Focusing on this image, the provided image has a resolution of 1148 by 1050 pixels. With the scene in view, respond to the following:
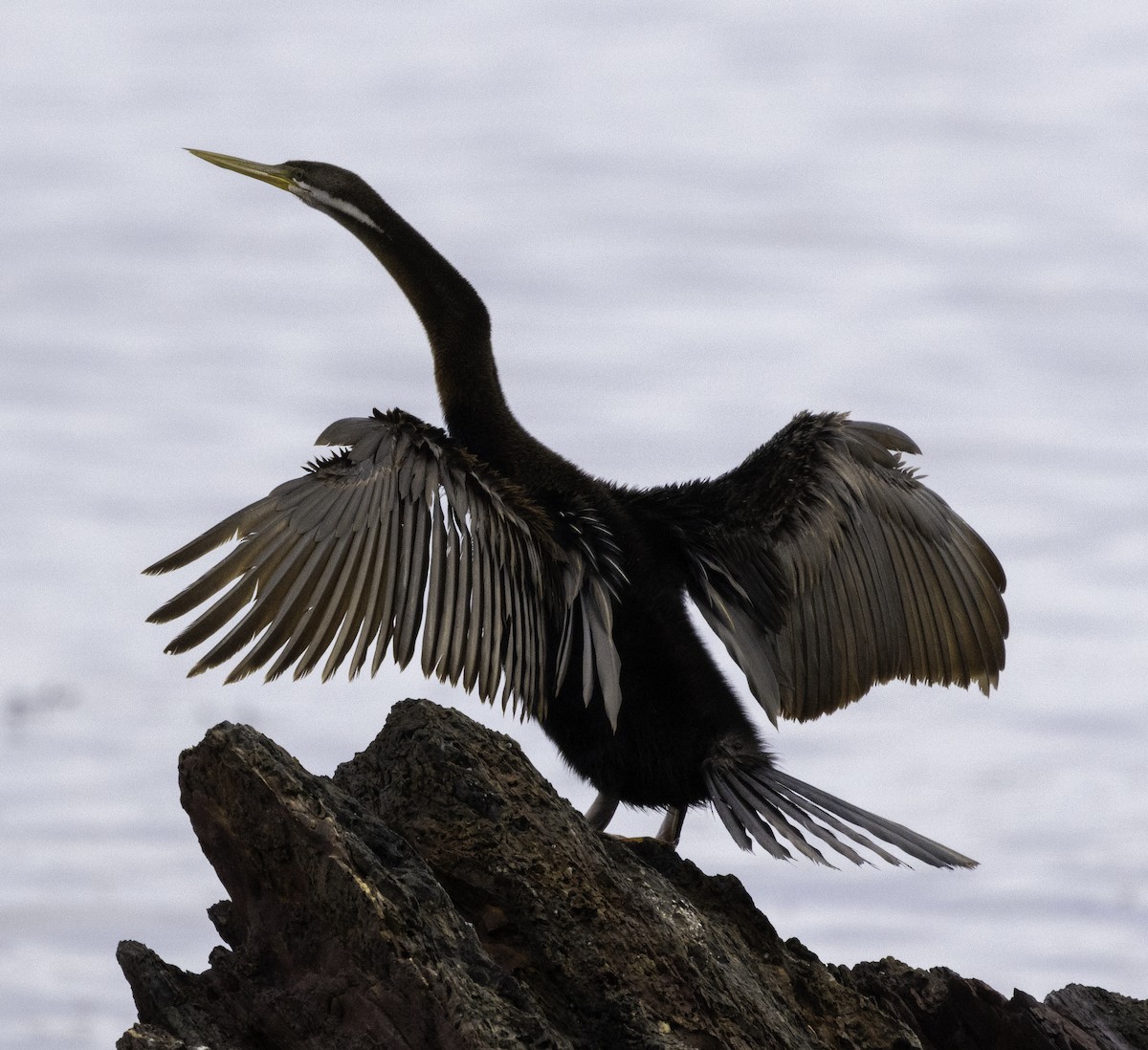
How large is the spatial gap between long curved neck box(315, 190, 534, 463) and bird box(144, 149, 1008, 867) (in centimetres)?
1

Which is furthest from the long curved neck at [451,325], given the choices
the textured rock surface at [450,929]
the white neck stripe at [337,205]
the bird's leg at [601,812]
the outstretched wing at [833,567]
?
the textured rock surface at [450,929]

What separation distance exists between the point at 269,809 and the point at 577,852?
3.28ft

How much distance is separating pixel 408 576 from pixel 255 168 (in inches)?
124

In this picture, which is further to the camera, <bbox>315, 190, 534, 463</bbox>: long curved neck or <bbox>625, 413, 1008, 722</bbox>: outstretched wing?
<bbox>315, 190, 534, 463</bbox>: long curved neck

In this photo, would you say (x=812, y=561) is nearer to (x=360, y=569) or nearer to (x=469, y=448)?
(x=469, y=448)

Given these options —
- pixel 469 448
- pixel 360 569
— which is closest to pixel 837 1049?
pixel 360 569

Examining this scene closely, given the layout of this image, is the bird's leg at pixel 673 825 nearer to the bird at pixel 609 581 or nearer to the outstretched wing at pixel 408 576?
the bird at pixel 609 581

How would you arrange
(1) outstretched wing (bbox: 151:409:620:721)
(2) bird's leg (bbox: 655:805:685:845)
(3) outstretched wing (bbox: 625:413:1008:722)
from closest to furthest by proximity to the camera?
(1) outstretched wing (bbox: 151:409:620:721) < (2) bird's leg (bbox: 655:805:685:845) < (3) outstretched wing (bbox: 625:413:1008:722)

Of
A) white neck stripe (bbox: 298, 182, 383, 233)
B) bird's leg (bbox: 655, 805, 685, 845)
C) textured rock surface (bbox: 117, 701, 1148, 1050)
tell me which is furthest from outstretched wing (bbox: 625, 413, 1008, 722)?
white neck stripe (bbox: 298, 182, 383, 233)

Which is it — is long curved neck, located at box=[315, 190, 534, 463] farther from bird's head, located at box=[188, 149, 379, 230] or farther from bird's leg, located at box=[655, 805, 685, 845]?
bird's leg, located at box=[655, 805, 685, 845]

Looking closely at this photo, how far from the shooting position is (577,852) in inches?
181

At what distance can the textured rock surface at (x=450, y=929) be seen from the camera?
12.9ft

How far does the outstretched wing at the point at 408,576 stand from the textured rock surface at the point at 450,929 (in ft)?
1.22

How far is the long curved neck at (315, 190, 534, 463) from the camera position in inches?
251
